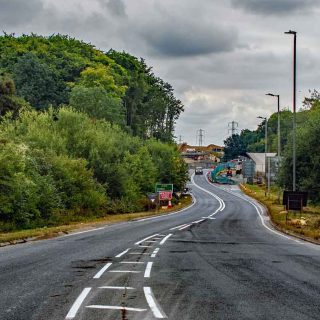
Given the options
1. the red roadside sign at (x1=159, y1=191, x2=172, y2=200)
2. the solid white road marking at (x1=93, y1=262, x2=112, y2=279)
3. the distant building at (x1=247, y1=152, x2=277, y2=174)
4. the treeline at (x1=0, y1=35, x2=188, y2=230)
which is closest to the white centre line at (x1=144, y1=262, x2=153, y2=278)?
the solid white road marking at (x1=93, y1=262, x2=112, y2=279)

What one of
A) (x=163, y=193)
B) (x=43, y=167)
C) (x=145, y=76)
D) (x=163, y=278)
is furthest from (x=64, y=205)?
(x=145, y=76)

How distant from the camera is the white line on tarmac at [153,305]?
8734mm

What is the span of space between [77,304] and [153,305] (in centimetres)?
129

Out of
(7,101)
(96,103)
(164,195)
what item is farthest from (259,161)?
(164,195)

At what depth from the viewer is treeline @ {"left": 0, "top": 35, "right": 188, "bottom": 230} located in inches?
1389

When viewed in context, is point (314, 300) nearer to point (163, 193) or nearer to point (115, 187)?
point (115, 187)

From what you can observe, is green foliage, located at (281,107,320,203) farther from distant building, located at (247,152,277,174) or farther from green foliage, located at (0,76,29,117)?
distant building, located at (247,152,277,174)

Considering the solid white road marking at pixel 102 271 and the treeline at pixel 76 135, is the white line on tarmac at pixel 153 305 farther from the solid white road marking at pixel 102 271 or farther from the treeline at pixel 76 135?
the treeline at pixel 76 135

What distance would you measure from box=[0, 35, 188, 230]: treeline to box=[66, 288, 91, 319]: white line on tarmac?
767 inches

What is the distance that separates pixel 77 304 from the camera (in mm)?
9531

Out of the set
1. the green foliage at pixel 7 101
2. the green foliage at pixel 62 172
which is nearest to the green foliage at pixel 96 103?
the green foliage at pixel 7 101

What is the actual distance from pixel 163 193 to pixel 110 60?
7115 centimetres

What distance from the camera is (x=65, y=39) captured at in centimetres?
14700

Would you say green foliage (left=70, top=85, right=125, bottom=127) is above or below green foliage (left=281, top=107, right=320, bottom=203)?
above
